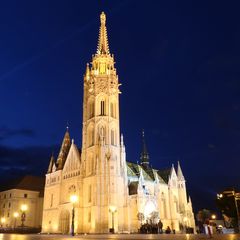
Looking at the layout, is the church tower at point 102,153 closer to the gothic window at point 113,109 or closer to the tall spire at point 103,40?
the gothic window at point 113,109

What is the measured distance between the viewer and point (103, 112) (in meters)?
70.2

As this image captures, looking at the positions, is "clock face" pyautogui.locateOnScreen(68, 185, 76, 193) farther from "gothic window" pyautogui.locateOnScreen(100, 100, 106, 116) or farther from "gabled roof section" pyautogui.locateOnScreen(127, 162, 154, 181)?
"gothic window" pyautogui.locateOnScreen(100, 100, 106, 116)

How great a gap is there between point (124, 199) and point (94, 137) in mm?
15015

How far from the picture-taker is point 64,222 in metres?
66.2

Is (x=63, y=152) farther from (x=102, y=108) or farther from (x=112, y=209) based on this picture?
(x=112, y=209)

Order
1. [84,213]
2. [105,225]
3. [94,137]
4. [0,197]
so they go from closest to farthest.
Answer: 1. [105,225]
2. [84,213]
3. [94,137]
4. [0,197]

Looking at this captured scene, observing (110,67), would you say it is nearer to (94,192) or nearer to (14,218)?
(94,192)

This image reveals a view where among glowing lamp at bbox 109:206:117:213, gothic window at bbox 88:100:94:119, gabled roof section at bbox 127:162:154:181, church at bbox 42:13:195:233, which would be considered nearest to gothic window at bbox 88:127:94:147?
church at bbox 42:13:195:233

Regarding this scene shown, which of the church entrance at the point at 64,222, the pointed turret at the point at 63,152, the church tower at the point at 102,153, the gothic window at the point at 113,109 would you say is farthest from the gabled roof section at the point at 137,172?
the church entrance at the point at 64,222

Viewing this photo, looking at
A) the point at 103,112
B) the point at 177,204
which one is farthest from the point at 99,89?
the point at 177,204

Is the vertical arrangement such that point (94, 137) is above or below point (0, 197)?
above

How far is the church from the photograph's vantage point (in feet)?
197

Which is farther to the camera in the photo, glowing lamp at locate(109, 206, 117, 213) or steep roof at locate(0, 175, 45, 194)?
steep roof at locate(0, 175, 45, 194)

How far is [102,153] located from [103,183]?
6432mm
